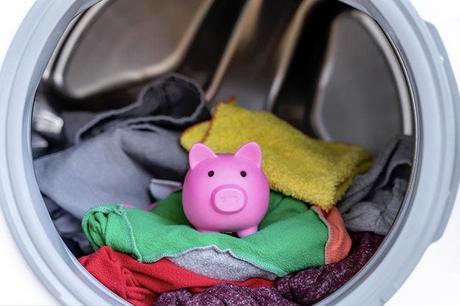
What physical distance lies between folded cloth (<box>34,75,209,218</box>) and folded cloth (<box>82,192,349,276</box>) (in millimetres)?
130

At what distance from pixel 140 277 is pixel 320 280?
26 cm

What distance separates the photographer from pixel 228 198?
1.13 meters

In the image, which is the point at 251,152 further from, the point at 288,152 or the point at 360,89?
the point at 360,89

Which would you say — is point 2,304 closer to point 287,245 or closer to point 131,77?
point 287,245

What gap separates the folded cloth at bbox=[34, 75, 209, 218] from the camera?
4.23 feet

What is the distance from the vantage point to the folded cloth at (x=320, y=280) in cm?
111

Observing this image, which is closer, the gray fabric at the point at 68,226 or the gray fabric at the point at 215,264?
the gray fabric at the point at 215,264

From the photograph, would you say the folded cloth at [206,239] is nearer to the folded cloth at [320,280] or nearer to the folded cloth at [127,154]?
the folded cloth at [320,280]

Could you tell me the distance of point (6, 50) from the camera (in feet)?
3.30

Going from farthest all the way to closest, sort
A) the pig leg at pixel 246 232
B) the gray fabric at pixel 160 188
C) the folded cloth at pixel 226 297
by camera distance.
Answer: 1. the gray fabric at pixel 160 188
2. the pig leg at pixel 246 232
3. the folded cloth at pixel 226 297

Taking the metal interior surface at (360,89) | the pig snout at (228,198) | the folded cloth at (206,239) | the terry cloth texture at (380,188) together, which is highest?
the metal interior surface at (360,89)

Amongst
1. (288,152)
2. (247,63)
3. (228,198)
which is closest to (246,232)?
(228,198)

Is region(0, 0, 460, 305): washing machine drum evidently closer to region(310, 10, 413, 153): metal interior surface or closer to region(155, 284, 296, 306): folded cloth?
region(310, 10, 413, 153): metal interior surface

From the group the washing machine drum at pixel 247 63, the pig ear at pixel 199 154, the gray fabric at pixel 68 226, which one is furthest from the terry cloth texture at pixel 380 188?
the gray fabric at pixel 68 226
